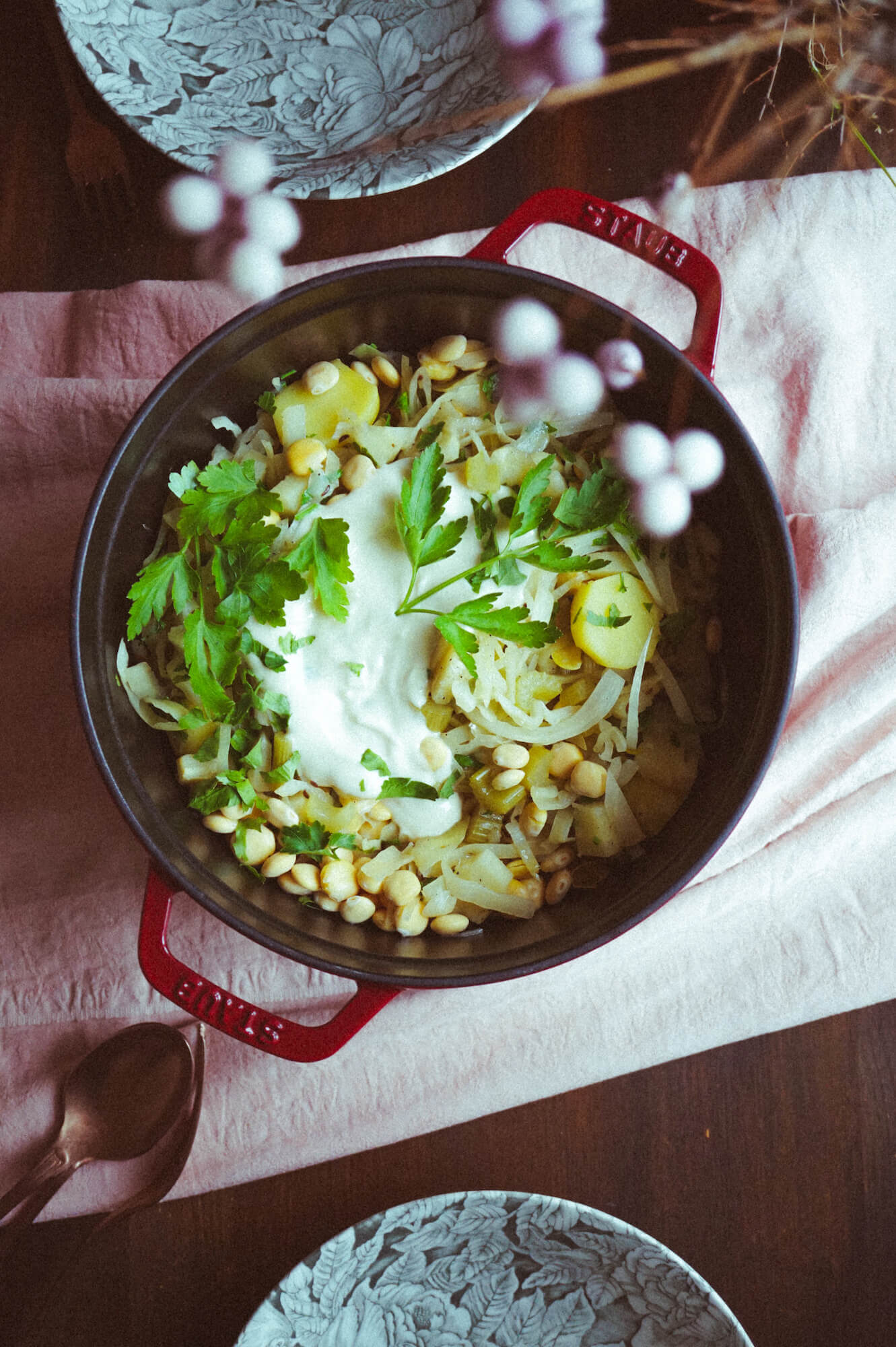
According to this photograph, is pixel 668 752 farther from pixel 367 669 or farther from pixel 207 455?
pixel 207 455

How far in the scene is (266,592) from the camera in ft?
4.26

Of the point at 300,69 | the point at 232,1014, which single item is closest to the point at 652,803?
the point at 232,1014

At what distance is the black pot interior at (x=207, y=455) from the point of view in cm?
125

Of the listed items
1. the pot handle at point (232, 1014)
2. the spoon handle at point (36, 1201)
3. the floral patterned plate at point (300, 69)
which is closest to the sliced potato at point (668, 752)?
the pot handle at point (232, 1014)

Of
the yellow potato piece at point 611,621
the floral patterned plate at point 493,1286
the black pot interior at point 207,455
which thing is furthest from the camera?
the floral patterned plate at point 493,1286

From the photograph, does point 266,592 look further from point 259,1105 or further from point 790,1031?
point 790,1031

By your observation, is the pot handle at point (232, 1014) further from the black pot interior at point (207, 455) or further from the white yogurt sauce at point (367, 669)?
the white yogurt sauce at point (367, 669)

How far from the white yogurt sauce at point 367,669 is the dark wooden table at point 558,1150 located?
641 mm

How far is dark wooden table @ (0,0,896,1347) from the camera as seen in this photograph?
163 centimetres

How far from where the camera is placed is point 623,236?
4.43 feet

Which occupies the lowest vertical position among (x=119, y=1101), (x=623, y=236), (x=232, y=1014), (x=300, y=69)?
(x=119, y=1101)

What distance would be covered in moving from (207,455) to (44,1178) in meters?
1.07

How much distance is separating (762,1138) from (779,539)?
967 mm

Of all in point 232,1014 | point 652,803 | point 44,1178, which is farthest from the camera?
point 44,1178
